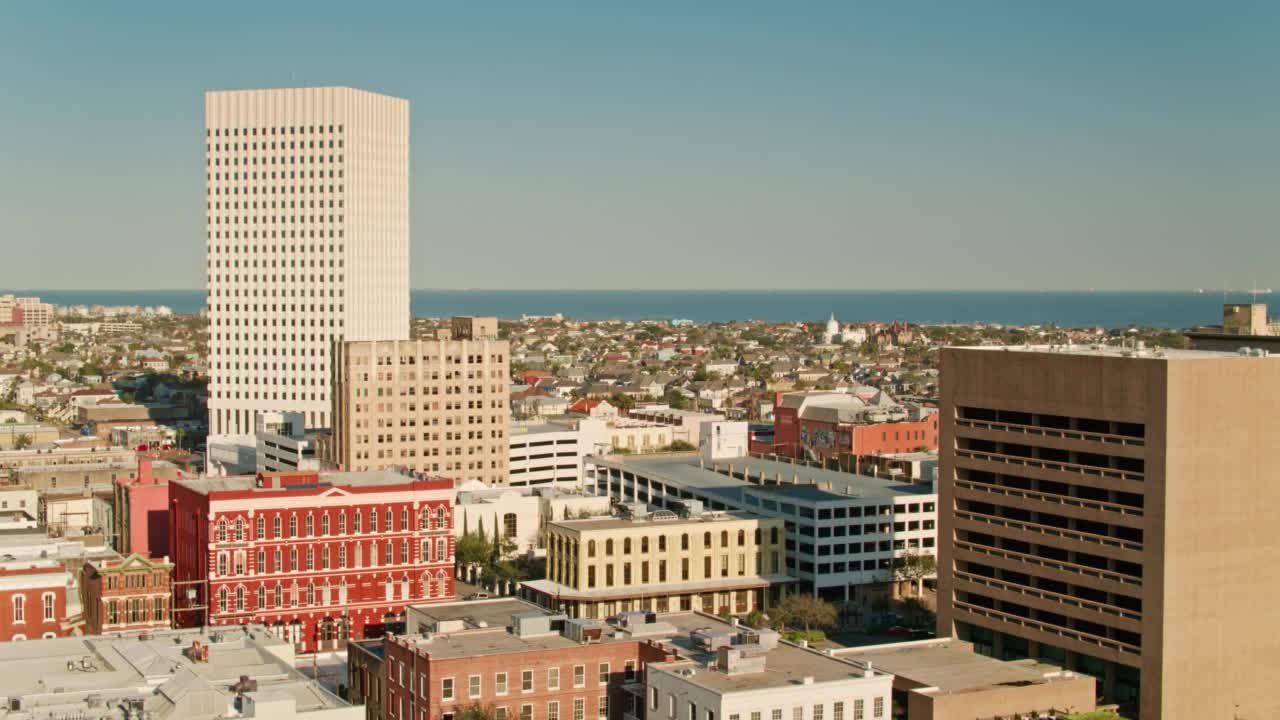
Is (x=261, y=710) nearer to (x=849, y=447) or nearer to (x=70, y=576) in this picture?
(x=70, y=576)

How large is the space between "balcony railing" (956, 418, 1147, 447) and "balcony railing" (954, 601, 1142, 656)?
10.1 metres

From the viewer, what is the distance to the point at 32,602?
10131 cm

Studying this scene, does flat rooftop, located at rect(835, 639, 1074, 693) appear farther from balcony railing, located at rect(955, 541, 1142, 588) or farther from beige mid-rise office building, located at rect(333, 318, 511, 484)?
beige mid-rise office building, located at rect(333, 318, 511, 484)

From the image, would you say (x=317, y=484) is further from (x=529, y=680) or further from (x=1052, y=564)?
(x=1052, y=564)

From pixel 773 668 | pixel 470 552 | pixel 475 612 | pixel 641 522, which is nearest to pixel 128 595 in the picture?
pixel 475 612

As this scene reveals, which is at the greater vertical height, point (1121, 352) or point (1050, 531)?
point (1121, 352)

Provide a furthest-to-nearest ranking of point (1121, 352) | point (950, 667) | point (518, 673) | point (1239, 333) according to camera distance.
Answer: point (1239, 333)
point (1121, 352)
point (950, 667)
point (518, 673)

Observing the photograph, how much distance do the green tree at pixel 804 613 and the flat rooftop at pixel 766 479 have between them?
529 inches

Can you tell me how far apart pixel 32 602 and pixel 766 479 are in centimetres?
6700

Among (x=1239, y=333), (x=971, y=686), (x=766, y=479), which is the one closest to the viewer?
(x=971, y=686)

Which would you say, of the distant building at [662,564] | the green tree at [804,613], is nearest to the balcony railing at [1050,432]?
the green tree at [804,613]

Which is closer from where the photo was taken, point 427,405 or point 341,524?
point 341,524

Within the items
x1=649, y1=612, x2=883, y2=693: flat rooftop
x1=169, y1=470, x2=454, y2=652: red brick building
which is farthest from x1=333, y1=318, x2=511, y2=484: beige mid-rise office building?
x1=649, y1=612, x2=883, y2=693: flat rooftop

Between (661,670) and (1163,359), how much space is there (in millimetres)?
30446
